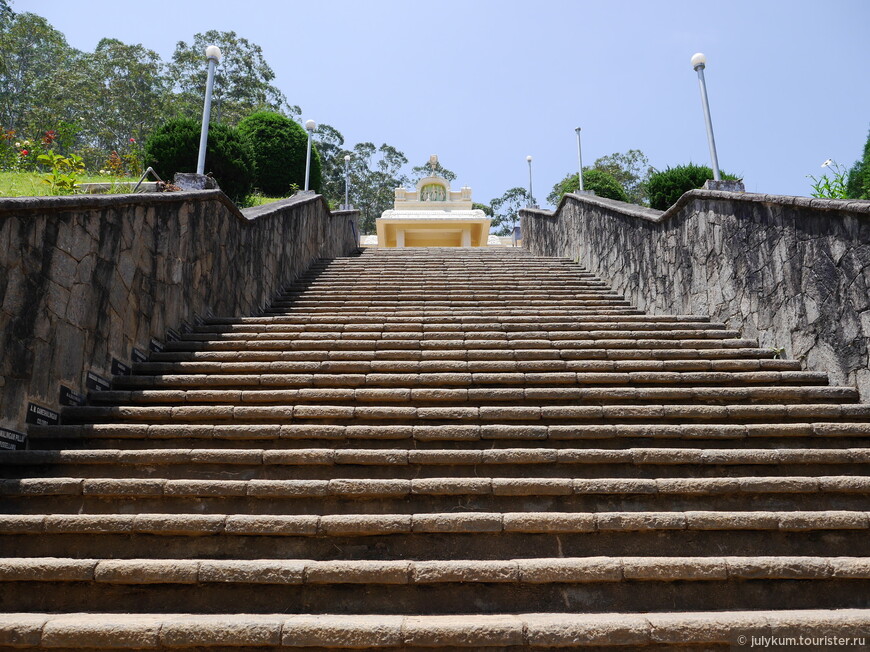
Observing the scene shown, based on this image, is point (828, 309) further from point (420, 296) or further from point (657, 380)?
point (420, 296)

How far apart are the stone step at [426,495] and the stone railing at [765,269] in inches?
53.5

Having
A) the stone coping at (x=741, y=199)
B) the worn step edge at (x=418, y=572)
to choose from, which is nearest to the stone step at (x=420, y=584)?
the worn step edge at (x=418, y=572)

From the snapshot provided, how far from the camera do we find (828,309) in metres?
4.23

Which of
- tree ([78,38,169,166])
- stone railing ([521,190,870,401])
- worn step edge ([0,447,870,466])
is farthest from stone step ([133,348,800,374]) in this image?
tree ([78,38,169,166])

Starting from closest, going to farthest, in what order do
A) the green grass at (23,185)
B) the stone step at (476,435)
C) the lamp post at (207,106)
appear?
the stone step at (476,435) → the lamp post at (207,106) → the green grass at (23,185)

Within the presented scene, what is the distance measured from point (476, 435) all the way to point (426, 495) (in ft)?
1.88

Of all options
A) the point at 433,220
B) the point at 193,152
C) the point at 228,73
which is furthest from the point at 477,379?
the point at 228,73

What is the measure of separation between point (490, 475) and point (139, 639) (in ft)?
6.09

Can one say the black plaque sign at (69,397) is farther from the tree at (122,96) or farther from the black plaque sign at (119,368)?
the tree at (122,96)

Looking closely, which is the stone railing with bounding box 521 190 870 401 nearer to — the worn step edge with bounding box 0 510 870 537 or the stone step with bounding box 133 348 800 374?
the stone step with bounding box 133 348 800 374

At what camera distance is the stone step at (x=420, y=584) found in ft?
8.23

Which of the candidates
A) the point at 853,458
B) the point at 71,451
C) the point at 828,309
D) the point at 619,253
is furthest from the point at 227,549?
the point at 619,253

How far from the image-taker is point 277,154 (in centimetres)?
1675

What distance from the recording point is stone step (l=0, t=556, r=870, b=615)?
251 cm
